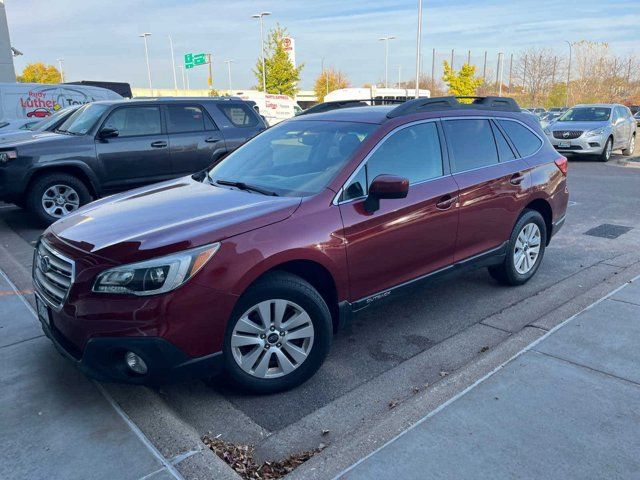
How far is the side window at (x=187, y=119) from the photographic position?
8445mm

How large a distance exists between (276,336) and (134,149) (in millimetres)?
5687

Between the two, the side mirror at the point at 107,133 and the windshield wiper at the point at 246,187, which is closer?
the windshield wiper at the point at 246,187

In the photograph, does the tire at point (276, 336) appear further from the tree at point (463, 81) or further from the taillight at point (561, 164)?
the tree at point (463, 81)

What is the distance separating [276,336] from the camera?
10.7ft

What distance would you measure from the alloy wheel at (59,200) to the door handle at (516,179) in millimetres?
5919

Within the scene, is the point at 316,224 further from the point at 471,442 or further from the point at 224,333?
the point at 471,442

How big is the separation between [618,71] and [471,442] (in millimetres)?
49008

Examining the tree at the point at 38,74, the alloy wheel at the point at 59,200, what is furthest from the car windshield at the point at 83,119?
the tree at the point at 38,74


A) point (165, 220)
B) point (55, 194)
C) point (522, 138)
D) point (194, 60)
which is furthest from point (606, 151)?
point (194, 60)

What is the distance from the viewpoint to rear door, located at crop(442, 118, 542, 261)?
4406 mm

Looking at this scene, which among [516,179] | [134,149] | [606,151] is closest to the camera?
[516,179]

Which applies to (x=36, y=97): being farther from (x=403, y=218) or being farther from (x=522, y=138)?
(x=403, y=218)

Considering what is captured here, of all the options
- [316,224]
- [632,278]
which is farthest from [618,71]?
[316,224]

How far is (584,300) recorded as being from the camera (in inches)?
178
